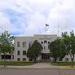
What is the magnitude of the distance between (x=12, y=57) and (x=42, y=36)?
47.8ft

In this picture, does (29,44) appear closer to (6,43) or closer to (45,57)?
(45,57)

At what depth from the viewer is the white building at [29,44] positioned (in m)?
111

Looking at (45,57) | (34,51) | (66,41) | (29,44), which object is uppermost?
(29,44)

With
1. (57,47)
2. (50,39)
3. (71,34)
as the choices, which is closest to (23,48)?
(50,39)

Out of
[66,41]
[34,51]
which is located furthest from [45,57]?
[66,41]

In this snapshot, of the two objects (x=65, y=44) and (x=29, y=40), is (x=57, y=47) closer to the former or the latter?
(x=65, y=44)

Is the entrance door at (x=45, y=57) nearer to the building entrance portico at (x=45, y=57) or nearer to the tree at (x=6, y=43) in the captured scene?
the building entrance portico at (x=45, y=57)

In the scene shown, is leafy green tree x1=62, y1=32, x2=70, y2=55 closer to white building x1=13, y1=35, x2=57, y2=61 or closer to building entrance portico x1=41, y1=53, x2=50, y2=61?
white building x1=13, y1=35, x2=57, y2=61

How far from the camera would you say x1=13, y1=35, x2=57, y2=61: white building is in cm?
11119

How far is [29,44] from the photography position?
113375mm

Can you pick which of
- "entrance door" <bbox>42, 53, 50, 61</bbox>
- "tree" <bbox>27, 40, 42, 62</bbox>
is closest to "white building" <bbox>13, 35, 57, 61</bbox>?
"entrance door" <bbox>42, 53, 50, 61</bbox>

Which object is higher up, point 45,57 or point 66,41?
point 66,41

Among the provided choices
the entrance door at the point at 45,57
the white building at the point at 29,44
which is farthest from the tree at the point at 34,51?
the entrance door at the point at 45,57

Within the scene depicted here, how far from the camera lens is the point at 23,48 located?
374ft
